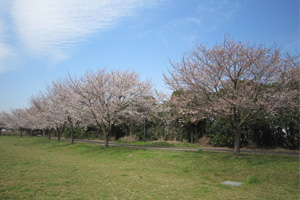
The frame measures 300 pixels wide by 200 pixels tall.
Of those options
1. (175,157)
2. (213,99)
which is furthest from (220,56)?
(175,157)

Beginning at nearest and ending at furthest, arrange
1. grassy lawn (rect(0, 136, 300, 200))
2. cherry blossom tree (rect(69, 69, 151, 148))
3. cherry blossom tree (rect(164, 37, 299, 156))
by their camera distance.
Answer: grassy lawn (rect(0, 136, 300, 200)) < cherry blossom tree (rect(164, 37, 299, 156)) < cherry blossom tree (rect(69, 69, 151, 148))

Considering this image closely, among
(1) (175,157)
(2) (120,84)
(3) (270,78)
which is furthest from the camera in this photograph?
(2) (120,84)

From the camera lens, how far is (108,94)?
18.3m

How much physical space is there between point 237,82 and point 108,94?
10346 mm

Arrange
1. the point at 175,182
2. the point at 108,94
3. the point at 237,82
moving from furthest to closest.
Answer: the point at 108,94 → the point at 237,82 → the point at 175,182

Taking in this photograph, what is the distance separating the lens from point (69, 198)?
5684 millimetres

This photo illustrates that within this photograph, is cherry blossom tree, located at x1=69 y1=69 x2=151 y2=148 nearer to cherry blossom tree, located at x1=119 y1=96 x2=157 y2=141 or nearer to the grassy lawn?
cherry blossom tree, located at x1=119 y1=96 x2=157 y2=141

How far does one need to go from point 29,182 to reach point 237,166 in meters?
8.13

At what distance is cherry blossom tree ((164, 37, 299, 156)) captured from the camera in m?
10.2

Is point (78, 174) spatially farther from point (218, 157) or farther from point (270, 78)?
point (270, 78)

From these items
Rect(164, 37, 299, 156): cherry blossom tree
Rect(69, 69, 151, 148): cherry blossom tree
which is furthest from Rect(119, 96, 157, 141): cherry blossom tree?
Rect(164, 37, 299, 156): cherry blossom tree

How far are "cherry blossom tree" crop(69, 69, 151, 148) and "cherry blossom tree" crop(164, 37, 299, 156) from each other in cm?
676

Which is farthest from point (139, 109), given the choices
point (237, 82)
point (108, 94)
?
point (237, 82)

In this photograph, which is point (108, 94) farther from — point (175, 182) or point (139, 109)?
point (175, 182)
